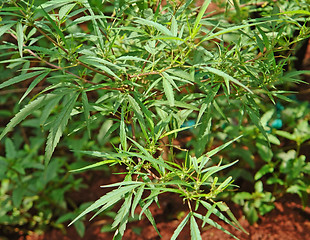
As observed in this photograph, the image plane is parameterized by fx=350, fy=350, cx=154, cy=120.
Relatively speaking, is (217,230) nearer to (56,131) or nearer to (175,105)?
(175,105)

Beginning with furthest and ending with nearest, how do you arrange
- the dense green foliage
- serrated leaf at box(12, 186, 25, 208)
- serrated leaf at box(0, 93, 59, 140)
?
serrated leaf at box(12, 186, 25, 208), the dense green foliage, serrated leaf at box(0, 93, 59, 140)

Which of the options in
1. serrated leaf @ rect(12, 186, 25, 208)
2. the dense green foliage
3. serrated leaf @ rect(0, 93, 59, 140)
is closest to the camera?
serrated leaf @ rect(0, 93, 59, 140)

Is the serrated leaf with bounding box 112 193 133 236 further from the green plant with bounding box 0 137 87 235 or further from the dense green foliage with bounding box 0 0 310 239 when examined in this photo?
the green plant with bounding box 0 137 87 235

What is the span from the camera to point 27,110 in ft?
3.17

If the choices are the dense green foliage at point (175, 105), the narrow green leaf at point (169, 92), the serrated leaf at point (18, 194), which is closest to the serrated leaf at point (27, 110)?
the dense green foliage at point (175, 105)

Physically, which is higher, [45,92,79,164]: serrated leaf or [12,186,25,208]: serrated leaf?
[45,92,79,164]: serrated leaf

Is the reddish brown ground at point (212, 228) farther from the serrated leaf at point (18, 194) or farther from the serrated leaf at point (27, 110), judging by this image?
the serrated leaf at point (27, 110)

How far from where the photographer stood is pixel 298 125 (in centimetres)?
215

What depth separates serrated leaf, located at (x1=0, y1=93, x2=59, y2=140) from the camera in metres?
0.93

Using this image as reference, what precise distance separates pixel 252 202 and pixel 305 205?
303 mm

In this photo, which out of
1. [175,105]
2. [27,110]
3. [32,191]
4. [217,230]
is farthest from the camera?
[32,191]

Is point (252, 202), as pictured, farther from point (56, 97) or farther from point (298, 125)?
point (56, 97)

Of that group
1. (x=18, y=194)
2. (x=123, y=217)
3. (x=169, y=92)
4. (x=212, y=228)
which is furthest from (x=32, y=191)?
(x=169, y=92)

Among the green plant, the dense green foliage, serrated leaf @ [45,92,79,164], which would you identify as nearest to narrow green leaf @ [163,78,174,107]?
the dense green foliage
